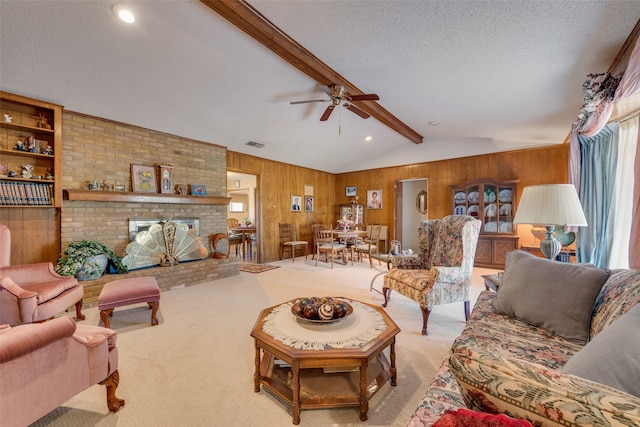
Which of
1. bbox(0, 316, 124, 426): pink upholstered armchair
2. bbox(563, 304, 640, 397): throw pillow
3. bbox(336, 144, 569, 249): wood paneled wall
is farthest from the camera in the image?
bbox(336, 144, 569, 249): wood paneled wall

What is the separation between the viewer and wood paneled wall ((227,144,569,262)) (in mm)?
5066

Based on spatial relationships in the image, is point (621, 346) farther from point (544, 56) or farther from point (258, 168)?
point (258, 168)

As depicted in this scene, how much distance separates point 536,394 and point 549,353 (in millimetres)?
1082

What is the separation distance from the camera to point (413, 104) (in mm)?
4008

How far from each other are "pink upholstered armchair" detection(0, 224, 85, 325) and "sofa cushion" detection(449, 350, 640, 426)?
3296mm

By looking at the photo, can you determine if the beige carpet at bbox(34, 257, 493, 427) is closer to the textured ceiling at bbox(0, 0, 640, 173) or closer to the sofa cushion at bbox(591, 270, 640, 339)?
the sofa cushion at bbox(591, 270, 640, 339)

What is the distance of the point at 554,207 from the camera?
1994mm

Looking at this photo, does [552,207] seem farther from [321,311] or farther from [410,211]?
[410,211]

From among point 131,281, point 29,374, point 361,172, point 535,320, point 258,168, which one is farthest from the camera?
point 361,172

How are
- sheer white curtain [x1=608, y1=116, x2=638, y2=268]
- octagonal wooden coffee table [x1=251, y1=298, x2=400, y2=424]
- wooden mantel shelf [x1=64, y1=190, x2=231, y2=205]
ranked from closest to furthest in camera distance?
octagonal wooden coffee table [x1=251, y1=298, x2=400, y2=424]
sheer white curtain [x1=608, y1=116, x2=638, y2=268]
wooden mantel shelf [x1=64, y1=190, x2=231, y2=205]

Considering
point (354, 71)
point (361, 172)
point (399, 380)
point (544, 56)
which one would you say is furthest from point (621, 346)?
point (361, 172)

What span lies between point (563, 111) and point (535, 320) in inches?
129

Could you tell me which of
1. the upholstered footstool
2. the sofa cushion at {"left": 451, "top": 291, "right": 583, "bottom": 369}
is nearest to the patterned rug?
the upholstered footstool

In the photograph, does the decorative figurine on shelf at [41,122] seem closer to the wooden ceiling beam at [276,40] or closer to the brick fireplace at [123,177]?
the brick fireplace at [123,177]
